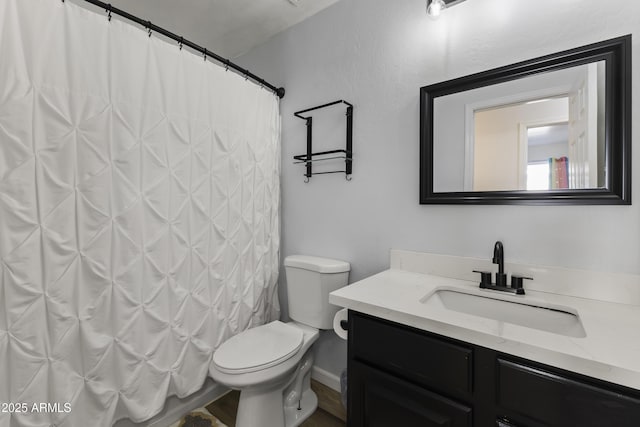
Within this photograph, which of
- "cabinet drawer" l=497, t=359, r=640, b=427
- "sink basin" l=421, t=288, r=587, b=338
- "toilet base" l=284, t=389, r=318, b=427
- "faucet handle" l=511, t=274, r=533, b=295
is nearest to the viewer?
"cabinet drawer" l=497, t=359, r=640, b=427

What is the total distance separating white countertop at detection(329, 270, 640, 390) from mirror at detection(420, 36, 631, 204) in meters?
0.40

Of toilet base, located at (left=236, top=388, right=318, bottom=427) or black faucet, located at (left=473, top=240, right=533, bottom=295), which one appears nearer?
black faucet, located at (left=473, top=240, right=533, bottom=295)

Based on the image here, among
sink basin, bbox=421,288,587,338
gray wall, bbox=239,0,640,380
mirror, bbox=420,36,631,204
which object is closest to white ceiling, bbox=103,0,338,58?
gray wall, bbox=239,0,640,380

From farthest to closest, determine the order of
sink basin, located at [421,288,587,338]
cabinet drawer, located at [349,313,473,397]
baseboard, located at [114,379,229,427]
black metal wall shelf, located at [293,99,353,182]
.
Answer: black metal wall shelf, located at [293,99,353,182]
baseboard, located at [114,379,229,427]
sink basin, located at [421,288,587,338]
cabinet drawer, located at [349,313,473,397]

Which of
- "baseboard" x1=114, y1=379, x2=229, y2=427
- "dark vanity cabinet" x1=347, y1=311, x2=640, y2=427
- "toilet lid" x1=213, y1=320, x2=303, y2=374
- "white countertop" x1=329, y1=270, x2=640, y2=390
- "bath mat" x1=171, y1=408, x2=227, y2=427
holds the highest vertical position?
"white countertop" x1=329, y1=270, x2=640, y2=390

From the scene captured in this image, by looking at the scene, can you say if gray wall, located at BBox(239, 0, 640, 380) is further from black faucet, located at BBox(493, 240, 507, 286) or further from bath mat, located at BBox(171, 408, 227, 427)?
bath mat, located at BBox(171, 408, 227, 427)

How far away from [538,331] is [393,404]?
1.68 ft

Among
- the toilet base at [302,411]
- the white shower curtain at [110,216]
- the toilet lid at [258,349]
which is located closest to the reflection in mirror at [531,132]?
the toilet lid at [258,349]

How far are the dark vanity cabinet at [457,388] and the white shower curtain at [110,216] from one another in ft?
3.08

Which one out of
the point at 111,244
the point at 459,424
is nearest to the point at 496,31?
the point at 459,424

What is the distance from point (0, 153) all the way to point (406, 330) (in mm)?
1508

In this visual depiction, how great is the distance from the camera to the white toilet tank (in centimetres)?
165

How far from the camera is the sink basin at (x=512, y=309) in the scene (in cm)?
100

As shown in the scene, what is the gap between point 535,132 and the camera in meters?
1.19
